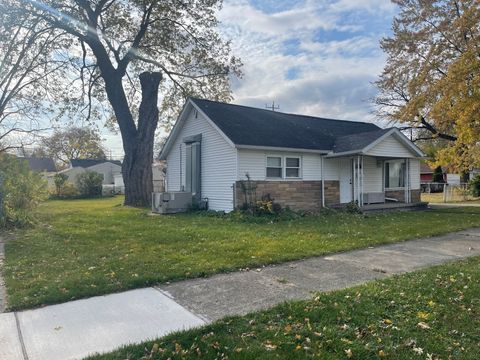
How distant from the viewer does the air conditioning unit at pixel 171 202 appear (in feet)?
52.6

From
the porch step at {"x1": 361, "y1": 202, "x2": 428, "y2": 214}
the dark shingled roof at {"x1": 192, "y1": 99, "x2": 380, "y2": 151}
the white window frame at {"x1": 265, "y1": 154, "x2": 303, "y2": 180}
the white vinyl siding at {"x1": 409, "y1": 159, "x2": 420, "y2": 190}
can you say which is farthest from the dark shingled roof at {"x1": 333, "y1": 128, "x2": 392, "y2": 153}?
the white vinyl siding at {"x1": 409, "y1": 159, "x2": 420, "y2": 190}

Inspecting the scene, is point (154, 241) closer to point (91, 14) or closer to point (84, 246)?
point (84, 246)

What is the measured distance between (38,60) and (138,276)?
1779 centimetres

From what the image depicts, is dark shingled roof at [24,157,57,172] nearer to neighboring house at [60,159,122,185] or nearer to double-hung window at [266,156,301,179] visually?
neighboring house at [60,159,122,185]

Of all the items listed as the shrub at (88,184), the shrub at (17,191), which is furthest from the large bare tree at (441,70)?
the shrub at (88,184)

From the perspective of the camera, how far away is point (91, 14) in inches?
790

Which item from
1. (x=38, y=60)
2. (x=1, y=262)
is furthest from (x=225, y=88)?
(x=1, y=262)

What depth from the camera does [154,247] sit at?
26.7ft

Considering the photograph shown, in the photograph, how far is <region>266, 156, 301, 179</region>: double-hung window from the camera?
15.1 meters

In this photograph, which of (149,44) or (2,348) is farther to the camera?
(149,44)

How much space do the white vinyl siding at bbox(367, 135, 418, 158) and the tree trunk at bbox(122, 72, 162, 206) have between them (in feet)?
40.4

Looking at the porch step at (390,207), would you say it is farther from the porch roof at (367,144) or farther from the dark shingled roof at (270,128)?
the dark shingled roof at (270,128)

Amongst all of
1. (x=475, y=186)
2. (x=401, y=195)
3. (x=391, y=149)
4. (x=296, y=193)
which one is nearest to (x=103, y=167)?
(x=296, y=193)

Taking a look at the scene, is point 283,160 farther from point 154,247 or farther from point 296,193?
point 154,247
